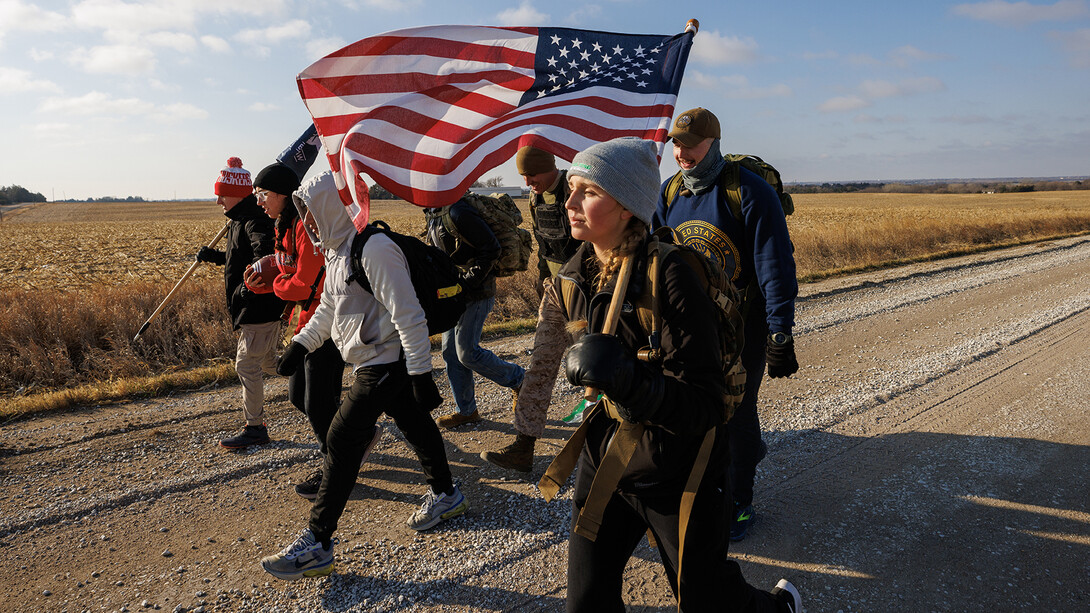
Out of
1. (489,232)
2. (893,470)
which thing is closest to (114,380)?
(489,232)

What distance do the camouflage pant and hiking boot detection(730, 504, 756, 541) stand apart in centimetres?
127

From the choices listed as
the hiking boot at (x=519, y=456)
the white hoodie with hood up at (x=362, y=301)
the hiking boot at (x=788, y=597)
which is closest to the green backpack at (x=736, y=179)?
the white hoodie with hood up at (x=362, y=301)

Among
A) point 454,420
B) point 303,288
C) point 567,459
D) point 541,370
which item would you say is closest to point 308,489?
point 303,288

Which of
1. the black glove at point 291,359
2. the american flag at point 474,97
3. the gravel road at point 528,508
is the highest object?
the american flag at point 474,97

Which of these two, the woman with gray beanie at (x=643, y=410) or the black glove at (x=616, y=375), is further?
the woman with gray beanie at (x=643, y=410)

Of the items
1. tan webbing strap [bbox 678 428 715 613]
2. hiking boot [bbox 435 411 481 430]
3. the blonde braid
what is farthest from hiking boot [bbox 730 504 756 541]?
hiking boot [bbox 435 411 481 430]

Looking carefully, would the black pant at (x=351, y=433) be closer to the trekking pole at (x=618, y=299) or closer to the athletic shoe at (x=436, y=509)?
the athletic shoe at (x=436, y=509)

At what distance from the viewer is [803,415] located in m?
5.32

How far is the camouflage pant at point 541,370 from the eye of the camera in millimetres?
2709

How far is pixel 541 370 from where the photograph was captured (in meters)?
3.81

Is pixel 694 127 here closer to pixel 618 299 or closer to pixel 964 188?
pixel 618 299

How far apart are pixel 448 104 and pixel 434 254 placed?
1.04 m

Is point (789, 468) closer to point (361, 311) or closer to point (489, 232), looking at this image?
point (489, 232)

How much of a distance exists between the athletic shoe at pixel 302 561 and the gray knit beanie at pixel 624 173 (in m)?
2.34
